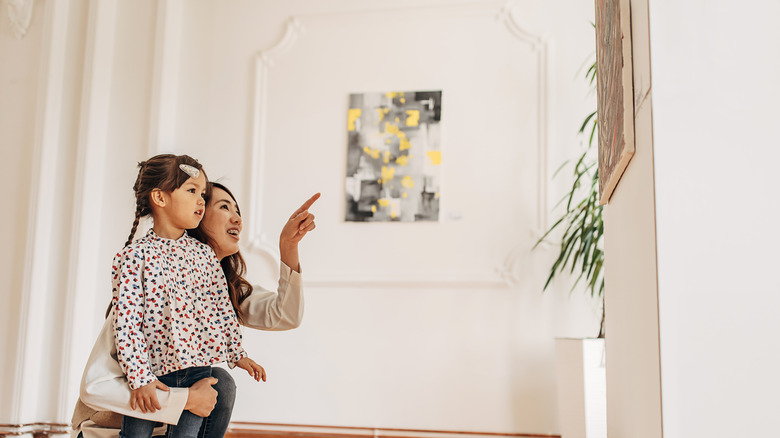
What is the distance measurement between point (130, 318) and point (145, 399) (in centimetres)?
20

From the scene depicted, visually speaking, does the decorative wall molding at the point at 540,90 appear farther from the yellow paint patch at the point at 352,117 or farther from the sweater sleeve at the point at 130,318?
the sweater sleeve at the point at 130,318

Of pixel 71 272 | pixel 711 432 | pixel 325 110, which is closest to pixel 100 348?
pixel 711 432

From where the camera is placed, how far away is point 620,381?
5.18 feet

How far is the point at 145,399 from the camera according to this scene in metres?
1.56

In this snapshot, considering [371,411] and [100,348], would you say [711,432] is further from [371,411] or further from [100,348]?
[371,411]

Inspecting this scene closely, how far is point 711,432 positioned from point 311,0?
3645 millimetres

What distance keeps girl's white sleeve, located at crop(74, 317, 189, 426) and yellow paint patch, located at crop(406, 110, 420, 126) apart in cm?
244

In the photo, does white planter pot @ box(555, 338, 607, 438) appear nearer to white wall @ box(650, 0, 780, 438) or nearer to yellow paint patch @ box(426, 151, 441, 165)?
yellow paint patch @ box(426, 151, 441, 165)

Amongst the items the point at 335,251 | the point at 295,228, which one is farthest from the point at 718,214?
the point at 335,251

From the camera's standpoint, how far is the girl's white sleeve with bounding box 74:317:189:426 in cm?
157

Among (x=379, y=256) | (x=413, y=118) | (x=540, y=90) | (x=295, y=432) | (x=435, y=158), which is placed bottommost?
(x=295, y=432)

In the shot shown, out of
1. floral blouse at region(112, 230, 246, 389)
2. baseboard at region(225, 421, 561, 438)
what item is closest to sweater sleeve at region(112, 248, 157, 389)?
floral blouse at region(112, 230, 246, 389)

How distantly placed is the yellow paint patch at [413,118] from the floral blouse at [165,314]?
2158 millimetres

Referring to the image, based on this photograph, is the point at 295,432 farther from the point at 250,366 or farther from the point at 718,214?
the point at 718,214
